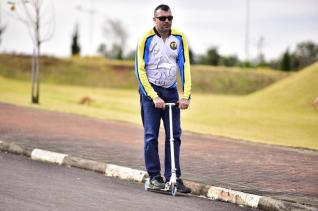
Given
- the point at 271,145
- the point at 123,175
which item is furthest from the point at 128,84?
the point at 123,175

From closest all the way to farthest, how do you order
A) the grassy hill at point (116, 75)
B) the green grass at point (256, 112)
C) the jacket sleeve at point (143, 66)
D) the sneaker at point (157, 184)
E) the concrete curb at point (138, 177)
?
the concrete curb at point (138, 177) → the jacket sleeve at point (143, 66) → the sneaker at point (157, 184) → the green grass at point (256, 112) → the grassy hill at point (116, 75)

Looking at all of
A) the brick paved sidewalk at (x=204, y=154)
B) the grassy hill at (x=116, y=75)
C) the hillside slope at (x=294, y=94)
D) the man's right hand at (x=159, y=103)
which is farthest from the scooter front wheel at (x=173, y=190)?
the grassy hill at (x=116, y=75)

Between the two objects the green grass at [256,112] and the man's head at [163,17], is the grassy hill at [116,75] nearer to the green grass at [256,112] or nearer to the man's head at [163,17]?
the green grass at [256,112]

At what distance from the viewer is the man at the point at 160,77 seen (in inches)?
349

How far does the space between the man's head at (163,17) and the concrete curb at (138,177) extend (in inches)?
74.4

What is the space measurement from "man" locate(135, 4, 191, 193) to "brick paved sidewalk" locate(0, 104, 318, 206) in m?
0.71

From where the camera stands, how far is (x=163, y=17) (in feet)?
28.8

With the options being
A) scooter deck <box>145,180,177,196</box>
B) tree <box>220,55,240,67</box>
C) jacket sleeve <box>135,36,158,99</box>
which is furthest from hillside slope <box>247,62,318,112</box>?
tree <box>220,55,240,67</box>

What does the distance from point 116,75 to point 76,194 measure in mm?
73766

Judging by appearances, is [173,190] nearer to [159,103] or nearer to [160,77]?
A: [159,103]

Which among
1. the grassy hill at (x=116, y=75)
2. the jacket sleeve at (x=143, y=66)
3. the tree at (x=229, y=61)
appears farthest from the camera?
the tree at (x=229, y=61)

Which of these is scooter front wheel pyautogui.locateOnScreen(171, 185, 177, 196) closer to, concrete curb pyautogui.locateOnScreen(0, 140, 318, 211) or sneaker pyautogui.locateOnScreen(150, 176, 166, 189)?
sneaker pyautogui.locateOnScreen(150, 176, 166, 189)

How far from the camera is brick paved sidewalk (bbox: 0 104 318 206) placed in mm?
9516

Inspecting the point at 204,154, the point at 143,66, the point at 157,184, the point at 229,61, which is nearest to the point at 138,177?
the point at 157,184
